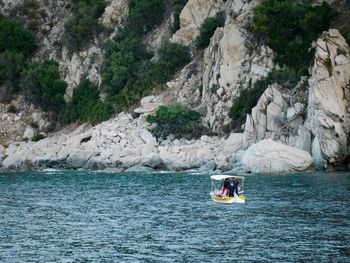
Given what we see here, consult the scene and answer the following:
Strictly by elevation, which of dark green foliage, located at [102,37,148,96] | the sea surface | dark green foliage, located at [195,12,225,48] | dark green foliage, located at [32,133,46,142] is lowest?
the sea surface

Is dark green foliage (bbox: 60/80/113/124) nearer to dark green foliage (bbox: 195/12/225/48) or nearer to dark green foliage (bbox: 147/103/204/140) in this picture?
dark green foliage (bbox: 147/103/204/140)

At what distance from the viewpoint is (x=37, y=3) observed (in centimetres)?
12019

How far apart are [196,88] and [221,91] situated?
702 cm

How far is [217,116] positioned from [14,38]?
132 ft

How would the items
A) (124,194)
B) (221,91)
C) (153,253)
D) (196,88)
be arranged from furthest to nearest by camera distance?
(196,88) < (221,91) < (124,194) < (153,253)

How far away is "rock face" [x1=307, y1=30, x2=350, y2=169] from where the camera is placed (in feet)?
223

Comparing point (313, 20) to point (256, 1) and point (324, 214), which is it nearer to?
point (256, 1)

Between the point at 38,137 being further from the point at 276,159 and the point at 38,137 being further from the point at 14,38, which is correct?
the point at 276,159

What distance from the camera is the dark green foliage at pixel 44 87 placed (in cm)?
10575

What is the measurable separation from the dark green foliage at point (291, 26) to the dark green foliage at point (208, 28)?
8685mm

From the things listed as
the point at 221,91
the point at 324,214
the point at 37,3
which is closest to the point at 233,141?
the point at 221,91

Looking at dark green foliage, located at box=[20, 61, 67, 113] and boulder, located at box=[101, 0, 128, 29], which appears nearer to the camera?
dark green foliage, located at box=[20, 61, 67, 113]

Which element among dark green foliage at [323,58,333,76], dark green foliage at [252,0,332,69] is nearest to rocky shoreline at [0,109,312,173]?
dark green foliage at [323,58,333,76]

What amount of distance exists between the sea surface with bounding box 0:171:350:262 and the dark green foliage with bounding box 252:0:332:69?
2086 centimetres
